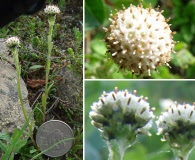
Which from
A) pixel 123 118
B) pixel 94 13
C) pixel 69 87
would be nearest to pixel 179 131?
pixel 123 118

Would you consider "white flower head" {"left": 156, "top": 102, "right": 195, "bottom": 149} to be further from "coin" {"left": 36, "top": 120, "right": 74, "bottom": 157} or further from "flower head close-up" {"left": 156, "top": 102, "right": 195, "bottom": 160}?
"coin" {"left": 36, "top": 120, "right": 74, "bottom": 157}

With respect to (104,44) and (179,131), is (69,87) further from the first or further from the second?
(179,131)

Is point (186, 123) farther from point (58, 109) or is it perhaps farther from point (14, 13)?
point (58, 109)

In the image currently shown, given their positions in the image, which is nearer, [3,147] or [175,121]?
[175,121]

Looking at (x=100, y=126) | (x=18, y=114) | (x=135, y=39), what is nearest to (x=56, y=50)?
(x=18, y=114)

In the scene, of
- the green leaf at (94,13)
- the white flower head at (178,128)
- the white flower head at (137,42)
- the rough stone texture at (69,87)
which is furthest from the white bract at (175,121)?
the rough stone texture at (69,87)

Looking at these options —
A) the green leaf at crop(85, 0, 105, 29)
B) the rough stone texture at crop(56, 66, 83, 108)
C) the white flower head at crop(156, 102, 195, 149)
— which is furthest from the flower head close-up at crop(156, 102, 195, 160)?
the rough stone texture at crop(56, 66, 83, 108)
